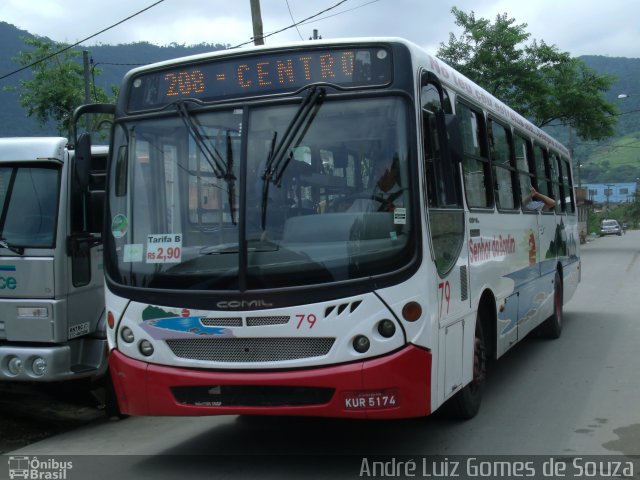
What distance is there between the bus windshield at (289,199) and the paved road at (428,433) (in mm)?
1443

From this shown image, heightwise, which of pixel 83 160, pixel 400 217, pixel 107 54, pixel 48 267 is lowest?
pixel 48 267

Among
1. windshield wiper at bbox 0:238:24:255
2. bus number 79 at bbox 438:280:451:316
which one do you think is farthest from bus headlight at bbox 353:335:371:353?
windshield wiper at bbox 0:238:24:255

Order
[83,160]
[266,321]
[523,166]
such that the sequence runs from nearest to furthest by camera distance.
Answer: [266,321]
[83,160]
[523,166]

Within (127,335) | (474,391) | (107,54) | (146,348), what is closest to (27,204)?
(127,335)

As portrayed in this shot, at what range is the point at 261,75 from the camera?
18.1 feet

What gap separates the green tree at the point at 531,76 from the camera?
31.5 meters

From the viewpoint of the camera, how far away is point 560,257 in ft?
37.7

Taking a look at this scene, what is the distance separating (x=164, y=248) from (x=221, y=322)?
2.30 ft

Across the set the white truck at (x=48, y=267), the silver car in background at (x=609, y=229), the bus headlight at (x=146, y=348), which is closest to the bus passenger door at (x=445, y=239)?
the bus headlight at (x=146, y=348)

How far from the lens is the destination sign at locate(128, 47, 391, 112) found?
5.36m

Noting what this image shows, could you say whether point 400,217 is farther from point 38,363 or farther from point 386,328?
point 38,363

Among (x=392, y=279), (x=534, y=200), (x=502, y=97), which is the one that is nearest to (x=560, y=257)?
(x=534, y=200)

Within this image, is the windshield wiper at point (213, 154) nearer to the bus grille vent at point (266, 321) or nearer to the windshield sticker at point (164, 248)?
the windshield sticker at point (164, 248)

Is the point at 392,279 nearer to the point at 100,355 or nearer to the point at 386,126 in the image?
the point at 386,126
